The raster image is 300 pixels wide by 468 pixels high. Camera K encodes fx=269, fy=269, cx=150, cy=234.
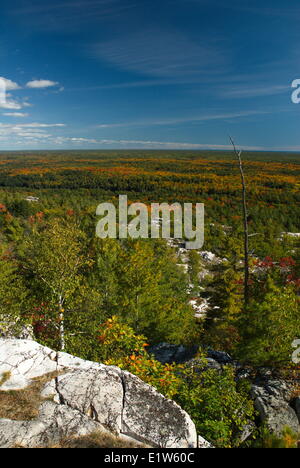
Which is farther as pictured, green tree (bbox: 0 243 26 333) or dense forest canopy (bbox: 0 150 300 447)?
green tree (bbox: 0 243 26 333)

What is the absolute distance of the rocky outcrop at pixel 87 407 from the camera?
5.53 metres

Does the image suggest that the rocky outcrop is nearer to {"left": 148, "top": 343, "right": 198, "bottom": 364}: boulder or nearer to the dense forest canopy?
the dense forest canopy

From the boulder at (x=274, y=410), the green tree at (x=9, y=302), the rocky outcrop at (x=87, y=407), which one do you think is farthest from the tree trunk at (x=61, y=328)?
the boulder at (x=274, y=410)

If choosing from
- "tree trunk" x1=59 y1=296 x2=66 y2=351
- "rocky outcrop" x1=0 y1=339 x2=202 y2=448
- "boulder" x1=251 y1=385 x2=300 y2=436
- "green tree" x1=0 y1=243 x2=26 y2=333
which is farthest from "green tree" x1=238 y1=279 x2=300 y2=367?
"green tree" x1=0 y1=243 x2=26 y2=333

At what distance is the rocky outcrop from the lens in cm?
553

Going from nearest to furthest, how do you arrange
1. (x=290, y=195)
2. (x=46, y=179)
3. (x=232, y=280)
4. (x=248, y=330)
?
1. (x=248, y=330)
2. (x=232, y=280)
3. (x=290, y=195)
4. (x=46, y=179)

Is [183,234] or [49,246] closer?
[49,246]

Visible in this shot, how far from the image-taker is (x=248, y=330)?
1052 centimetres

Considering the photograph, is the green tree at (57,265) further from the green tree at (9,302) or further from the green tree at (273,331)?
the green tree at (273,331)

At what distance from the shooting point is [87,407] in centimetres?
616

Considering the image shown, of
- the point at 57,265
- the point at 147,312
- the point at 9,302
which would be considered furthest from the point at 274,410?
the point at 9,302
